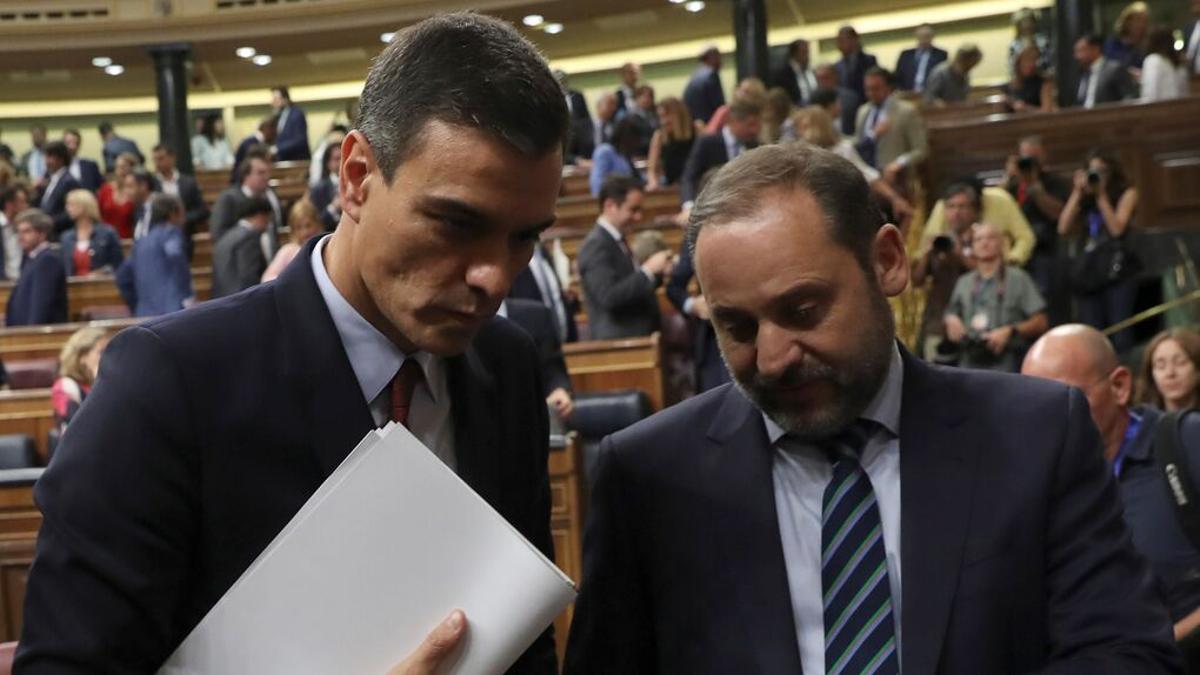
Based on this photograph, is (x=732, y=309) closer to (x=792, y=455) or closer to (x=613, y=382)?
(x=792, y=455)

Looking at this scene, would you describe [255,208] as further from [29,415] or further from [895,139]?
[895,139]

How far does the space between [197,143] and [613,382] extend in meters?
12.9

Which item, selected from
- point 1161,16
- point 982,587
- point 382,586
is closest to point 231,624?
point 382,586

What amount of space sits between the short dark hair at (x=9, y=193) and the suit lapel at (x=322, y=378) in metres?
11.7

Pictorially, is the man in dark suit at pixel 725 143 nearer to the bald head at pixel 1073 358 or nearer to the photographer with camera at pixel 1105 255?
the photographer with camera at pixel 1105 255

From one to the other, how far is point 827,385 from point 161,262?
8.50 meters

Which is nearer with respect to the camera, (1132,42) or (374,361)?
(374,361)

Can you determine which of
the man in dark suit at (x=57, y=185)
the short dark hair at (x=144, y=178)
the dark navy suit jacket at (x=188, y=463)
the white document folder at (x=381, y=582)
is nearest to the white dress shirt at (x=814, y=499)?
the dark navy suit jacket at (x=188, y=463)

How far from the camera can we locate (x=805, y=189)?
1.82 m

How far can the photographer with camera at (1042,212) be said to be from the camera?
28.3 ft

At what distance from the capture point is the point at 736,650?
1804 mm

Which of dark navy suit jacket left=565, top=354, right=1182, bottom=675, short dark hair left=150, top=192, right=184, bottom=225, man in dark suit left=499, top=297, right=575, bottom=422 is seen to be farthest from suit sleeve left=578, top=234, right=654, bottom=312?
dark navy suit jacket left=565, top=354, right=1182, bottom=675

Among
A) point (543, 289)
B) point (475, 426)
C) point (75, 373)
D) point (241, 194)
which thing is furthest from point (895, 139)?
point (475, 426)

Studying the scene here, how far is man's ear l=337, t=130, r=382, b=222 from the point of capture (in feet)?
5.19
